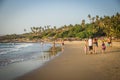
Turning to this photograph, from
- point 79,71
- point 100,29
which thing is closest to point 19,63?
point 79,71

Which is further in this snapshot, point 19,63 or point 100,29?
point 100,29

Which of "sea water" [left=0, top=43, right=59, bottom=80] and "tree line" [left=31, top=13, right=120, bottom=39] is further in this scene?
"tree line" [left=31, top=13, right=120, bottom=39]

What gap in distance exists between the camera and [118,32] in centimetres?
3033

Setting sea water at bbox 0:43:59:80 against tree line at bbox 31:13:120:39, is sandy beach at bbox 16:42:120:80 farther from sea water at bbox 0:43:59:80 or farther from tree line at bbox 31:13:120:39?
tree line at bbox 31:13:120:39

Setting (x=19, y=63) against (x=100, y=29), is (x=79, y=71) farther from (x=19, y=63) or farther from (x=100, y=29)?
(x=100, y=29)

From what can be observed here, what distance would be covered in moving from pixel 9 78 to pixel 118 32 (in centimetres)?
2743

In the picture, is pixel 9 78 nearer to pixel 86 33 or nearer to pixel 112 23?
pixel 112 23

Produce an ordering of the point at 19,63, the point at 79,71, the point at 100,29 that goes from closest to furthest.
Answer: the point at 79,71 < the point at 19,63 < the point at 100,29

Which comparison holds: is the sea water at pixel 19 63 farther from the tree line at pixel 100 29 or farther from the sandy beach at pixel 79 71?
the tree line at pixel 100 29

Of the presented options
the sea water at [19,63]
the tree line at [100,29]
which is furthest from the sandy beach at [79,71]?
the tree line at [100,29]

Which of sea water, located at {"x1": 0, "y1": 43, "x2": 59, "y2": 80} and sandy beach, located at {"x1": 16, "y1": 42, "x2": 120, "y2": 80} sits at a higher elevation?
sandy beach, located at {"x1": 16, "y1": 42, "x2": 120, "y2": 80}

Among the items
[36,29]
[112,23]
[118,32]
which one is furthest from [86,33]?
[36,29]

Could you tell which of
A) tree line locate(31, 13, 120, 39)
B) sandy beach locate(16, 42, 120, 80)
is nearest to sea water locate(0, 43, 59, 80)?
sandy beach locate(16, 42, 120, 80)

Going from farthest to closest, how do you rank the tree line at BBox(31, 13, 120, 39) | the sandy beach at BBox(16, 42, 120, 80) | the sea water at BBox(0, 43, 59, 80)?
the tree line at BBox(31, 13, 120, 39) < the sea water at BBox(0, 43, 59, 80) < the sandy beach at BBox(16, 42, 120, 80)
